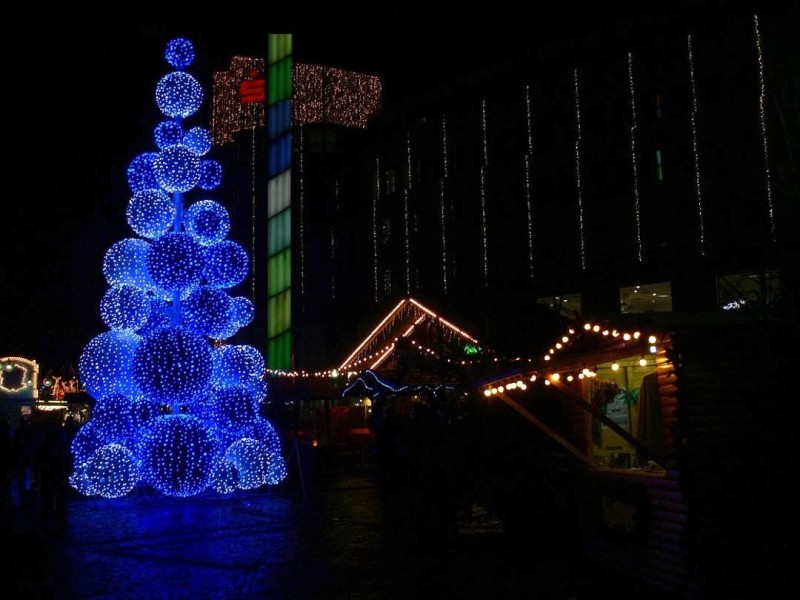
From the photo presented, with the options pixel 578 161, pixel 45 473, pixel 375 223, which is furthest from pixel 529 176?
pixel 45 473

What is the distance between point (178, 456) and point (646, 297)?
1615 centimetres

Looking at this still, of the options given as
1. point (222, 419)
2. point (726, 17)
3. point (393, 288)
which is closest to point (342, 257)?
point (393, 288)

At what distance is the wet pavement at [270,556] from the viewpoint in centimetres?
858

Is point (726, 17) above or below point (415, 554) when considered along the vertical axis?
above

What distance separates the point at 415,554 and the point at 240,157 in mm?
31431

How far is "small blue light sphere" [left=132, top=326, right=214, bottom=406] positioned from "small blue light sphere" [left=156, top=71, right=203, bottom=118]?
184 inches

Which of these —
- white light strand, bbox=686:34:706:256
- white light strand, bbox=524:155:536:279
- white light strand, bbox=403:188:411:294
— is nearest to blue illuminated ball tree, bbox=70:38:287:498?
white light strand, bbox=686:34:706:256

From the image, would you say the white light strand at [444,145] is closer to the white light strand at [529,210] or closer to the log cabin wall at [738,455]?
the white light strand at [529,210]

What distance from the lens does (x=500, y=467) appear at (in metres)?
10.8

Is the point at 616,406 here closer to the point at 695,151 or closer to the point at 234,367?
the point at 234,367

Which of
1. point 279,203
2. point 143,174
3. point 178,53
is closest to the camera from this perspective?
point 143,174

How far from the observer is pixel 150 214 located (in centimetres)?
1639

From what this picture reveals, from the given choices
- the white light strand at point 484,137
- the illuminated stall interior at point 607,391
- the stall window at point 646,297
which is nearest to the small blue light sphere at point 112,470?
the illuminated stall interior at point 607,391

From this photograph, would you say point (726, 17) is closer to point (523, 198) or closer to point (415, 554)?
point (523, 198)
